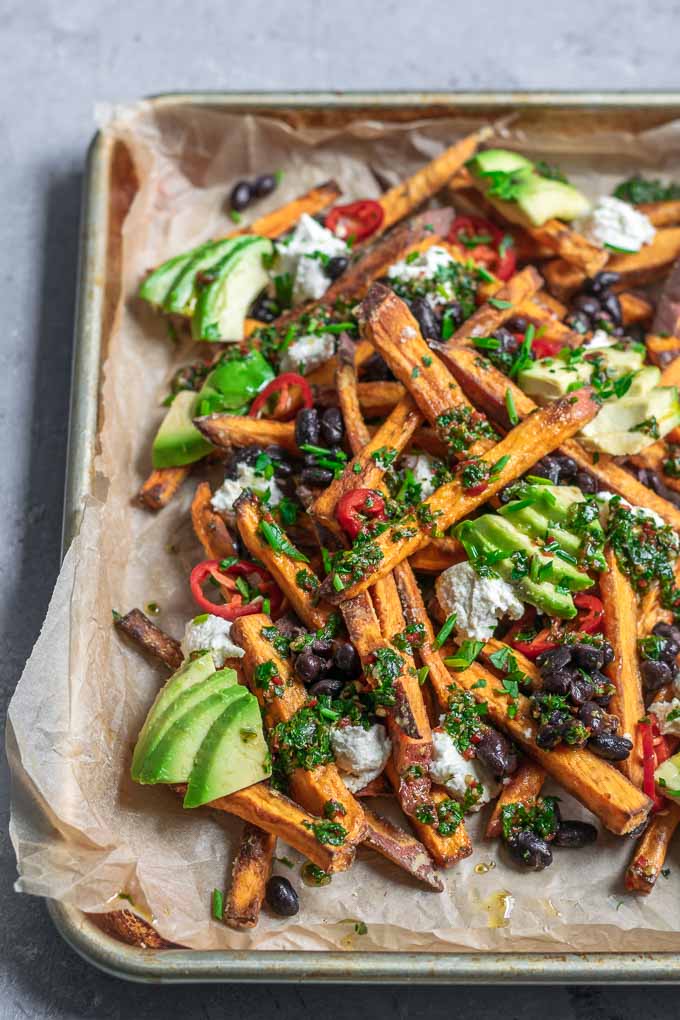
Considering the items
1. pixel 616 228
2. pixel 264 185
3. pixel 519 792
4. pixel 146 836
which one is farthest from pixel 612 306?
pixel 146 836

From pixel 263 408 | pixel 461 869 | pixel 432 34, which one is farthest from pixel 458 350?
pixel 432 34

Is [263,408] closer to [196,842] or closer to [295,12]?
[196,842]

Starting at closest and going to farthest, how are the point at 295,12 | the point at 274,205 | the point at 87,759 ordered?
1. the point at 87,759
2. the point at 274,205
3. the point at 295,12

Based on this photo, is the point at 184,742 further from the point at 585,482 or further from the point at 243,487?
the point at 585,482

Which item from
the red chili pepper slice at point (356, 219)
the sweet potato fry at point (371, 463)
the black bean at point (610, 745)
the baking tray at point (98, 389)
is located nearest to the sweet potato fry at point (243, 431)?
the sweet potato fry at point (371, 463)

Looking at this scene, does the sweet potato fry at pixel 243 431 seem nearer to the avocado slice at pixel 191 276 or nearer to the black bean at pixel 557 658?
the avocado slice at pixel 191 276

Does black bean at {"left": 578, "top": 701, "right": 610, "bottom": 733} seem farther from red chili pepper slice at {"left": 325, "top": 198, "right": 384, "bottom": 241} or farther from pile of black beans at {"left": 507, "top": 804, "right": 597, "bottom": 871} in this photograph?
red chili pepper slice at {"left": 325, "top": 198, "right": 384, "bottom": 241}
